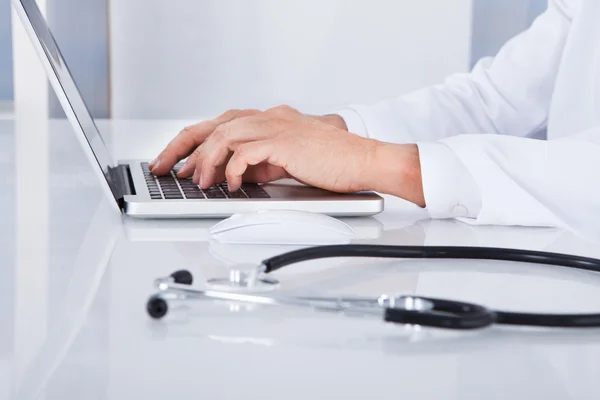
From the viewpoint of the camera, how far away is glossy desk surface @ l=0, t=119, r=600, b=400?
364 mm

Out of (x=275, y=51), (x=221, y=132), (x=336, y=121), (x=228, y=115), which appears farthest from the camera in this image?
(x=275, y=51)

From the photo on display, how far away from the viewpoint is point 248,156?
932 millimetres

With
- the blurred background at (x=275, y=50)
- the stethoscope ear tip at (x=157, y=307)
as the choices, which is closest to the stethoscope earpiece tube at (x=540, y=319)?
the stethoscope ear tip at (x=157, y=307)

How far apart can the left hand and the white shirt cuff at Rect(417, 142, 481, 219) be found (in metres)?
0.04

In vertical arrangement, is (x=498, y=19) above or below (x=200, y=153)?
above

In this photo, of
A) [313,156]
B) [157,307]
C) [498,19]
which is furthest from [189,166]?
[498,19]

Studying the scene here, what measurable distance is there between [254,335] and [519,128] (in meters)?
1.43

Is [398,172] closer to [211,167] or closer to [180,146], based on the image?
[211,167]

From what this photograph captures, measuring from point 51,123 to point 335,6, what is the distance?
3136 mm

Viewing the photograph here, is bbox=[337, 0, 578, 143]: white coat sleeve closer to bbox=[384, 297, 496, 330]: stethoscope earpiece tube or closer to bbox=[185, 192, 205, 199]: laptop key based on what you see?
bbox=[185, 192, 205, 199]: laptop key

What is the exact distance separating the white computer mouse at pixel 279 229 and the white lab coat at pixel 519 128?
0.22m

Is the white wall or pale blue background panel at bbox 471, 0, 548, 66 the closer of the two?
the white wall

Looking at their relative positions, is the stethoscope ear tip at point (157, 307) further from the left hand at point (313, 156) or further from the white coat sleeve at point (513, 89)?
the white coat sleeve at point (513, 89)

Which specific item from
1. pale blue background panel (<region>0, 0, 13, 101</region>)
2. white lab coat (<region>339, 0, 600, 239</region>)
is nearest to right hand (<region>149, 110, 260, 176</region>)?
white lab coat (<region>339, 0, 600, 239</region>)
